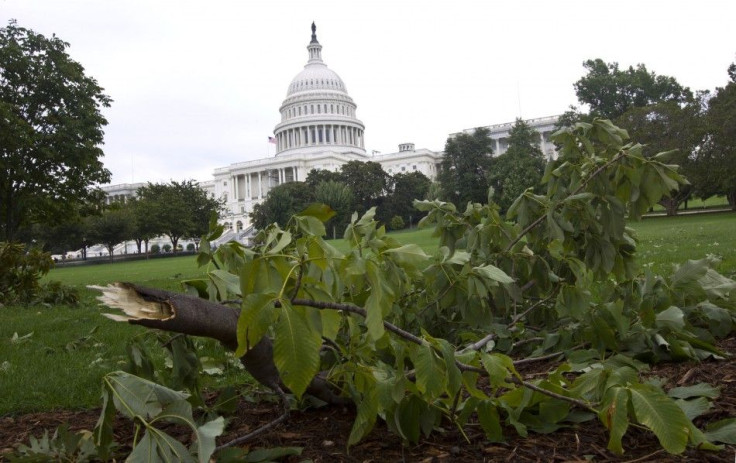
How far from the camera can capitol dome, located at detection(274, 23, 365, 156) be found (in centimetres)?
9225

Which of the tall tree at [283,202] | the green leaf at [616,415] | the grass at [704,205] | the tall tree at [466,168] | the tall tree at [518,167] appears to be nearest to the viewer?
the green leaf at [616,415]

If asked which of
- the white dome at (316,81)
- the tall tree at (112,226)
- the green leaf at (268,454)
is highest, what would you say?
the white dome at (316,81)

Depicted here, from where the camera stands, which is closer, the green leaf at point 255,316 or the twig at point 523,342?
the green leaf at point 255,316

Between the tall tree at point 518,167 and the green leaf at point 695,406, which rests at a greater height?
the tall tree at point 518,167

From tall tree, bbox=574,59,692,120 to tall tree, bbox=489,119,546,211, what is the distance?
5674mm

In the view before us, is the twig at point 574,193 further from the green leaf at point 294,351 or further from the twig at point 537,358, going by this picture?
the green leaf at point 294,351

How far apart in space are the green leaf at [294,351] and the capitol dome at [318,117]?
90.5 m

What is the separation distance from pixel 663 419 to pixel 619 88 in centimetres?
5446

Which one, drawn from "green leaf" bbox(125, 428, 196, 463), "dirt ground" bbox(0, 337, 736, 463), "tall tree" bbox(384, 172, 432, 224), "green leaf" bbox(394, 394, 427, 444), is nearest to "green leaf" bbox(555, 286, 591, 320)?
"dirt ground" bbox(0, 337, 736, 463)

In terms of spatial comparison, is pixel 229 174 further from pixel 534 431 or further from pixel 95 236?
pixel 534 431

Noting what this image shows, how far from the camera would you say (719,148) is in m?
33.1

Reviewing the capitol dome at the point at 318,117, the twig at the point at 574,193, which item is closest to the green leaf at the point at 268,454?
the twig at the point at 574,193

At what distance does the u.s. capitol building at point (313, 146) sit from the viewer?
9138 cm

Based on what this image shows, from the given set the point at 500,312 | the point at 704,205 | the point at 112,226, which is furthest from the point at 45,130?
the point at 704,205
